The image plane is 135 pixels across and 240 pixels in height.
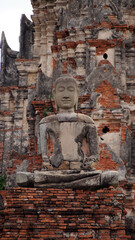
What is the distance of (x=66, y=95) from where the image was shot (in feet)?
30.7

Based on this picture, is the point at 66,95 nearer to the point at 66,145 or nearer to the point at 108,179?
the point at 66,145

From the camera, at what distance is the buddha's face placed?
9.34 m

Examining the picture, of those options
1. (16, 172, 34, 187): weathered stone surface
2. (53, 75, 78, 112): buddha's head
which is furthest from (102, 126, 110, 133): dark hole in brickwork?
(16, 172, 34, 187): weathered stone surface

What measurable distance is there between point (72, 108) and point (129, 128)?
5783mm

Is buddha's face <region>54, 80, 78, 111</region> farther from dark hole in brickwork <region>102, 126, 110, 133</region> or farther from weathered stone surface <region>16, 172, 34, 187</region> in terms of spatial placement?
dark hole in brickwork <region>102, 126, 110, 133</region>

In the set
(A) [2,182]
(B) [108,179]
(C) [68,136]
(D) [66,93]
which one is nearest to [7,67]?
(A) [2,182]

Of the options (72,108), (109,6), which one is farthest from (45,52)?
(72,108)

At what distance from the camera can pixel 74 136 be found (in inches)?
357

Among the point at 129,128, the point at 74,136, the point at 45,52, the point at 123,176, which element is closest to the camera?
the point at 74,136

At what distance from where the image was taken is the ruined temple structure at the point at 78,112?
8023 mm

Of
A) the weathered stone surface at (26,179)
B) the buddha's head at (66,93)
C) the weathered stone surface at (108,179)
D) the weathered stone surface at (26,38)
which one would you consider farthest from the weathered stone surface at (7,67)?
the weathered stone surface at (108,179)

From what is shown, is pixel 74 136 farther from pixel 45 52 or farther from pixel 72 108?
pixel 45 52

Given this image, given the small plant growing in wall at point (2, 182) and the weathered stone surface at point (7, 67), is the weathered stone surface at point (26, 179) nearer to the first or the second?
the small plant growing in wall at point (2, 182)

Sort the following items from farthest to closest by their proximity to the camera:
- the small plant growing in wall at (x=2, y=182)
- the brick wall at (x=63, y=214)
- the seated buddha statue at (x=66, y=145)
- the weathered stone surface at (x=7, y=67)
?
the weathered stone surface at (x=7, y=67) < the small plant growing in wall at (x=2, y=182) < the seated buddha statue at (x=66, y=145) < the brick wall at (x=63, y=214)
